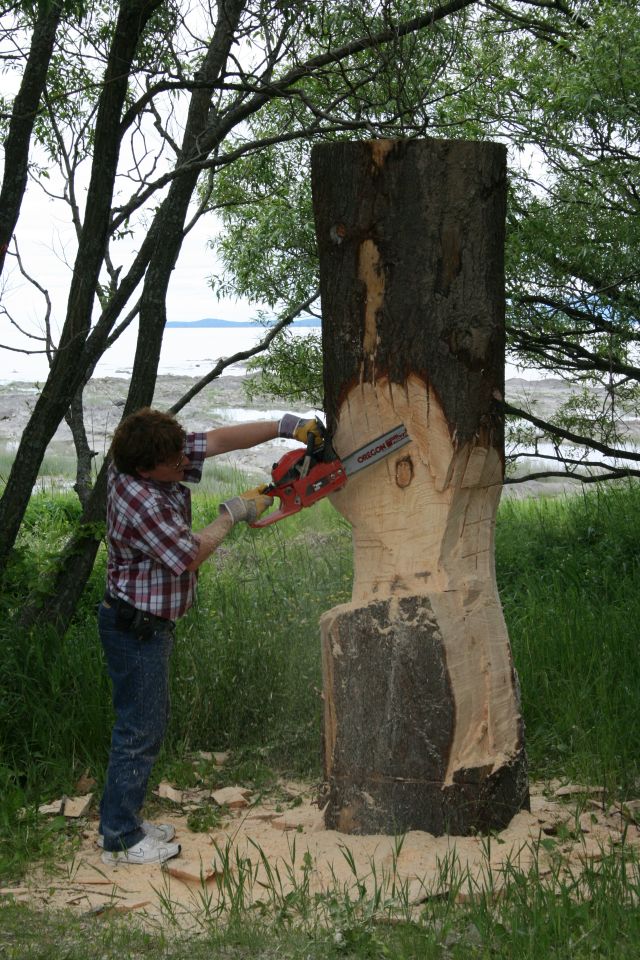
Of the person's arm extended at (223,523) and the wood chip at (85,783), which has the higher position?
the person's arm extended at (223,523)

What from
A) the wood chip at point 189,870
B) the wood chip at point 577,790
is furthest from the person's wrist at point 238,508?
the wood chip at point 577,790

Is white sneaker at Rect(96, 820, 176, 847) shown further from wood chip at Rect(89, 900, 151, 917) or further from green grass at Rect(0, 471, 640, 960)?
wood chip at Rect(89, 900, 151, 917)

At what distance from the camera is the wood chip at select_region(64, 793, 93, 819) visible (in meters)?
3.77

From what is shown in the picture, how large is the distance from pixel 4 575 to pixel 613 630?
314 cm

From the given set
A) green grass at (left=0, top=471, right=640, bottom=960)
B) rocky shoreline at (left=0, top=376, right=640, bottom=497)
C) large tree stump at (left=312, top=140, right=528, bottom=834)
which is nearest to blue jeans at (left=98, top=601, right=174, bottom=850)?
green grass at (left=0, top=471, right=640, bottom=960)

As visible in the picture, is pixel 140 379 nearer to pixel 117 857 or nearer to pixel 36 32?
pixel 36 32

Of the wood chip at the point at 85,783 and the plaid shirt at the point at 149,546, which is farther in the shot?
the wood chip at the point at 85,783

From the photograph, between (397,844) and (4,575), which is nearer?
(397,844)

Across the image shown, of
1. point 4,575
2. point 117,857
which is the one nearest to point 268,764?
point 117,857

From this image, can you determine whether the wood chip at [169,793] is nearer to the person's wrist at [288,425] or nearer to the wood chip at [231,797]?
the wood chip at [231,797]

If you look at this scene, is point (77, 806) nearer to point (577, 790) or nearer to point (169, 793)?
point (169, 793)

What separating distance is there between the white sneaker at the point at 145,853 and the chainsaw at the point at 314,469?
4.00ft

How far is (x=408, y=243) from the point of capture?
10.7 feet

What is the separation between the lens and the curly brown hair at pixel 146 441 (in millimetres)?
3250
